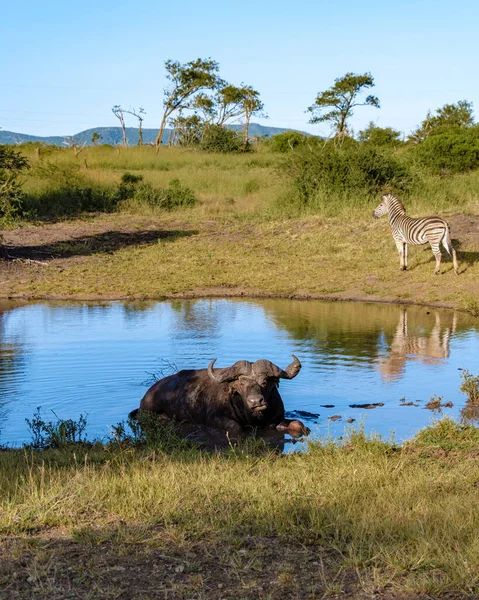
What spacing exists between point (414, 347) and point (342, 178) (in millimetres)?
14268

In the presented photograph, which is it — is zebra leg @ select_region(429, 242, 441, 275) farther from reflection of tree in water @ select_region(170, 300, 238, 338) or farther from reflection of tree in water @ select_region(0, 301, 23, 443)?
reflection of tree in water @ select_region(0, 301, 23, 443)

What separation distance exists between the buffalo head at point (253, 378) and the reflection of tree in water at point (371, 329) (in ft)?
8.11

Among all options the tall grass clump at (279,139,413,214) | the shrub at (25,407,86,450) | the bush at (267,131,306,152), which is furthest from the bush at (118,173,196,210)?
the shrub at (25,407,86,450)

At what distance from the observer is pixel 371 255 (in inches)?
760

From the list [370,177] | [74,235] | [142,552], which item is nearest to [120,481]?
[142,552]

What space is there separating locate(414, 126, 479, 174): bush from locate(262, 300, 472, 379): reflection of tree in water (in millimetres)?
17866

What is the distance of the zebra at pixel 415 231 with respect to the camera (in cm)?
1705

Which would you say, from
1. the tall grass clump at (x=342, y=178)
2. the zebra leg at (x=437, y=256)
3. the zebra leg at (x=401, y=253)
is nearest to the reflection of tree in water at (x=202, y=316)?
the zebra leg at (x=401, y=253)

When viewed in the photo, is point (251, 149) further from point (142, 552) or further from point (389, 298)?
point (142, 552)

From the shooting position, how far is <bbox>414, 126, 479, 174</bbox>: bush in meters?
32.8

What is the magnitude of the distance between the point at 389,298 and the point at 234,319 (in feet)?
12.1

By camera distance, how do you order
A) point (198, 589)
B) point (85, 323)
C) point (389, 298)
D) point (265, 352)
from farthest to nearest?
1. point (389, 298)
2. point (85, 323)
3. point (265, 352)
4. point (198, 589)

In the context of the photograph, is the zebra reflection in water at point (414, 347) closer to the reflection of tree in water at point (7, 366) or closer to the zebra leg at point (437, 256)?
the zebra leg at point (437, 256)

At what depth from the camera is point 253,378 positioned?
771cm
